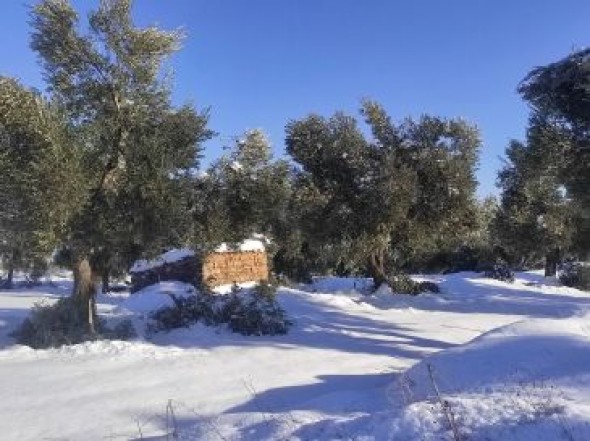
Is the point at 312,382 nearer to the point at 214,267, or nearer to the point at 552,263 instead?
the point at 214,267

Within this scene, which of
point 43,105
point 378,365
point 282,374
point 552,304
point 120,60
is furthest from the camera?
point 552,304

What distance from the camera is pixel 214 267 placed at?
1266 inches

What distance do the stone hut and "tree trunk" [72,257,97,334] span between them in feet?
43.7

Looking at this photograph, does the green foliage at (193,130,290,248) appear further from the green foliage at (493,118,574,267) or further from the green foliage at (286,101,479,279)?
the green foliage at (493,118,574,267)

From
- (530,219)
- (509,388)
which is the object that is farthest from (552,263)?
(509,388)

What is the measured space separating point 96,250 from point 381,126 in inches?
544

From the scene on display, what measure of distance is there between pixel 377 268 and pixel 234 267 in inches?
280

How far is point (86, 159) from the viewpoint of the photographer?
53.1 ft

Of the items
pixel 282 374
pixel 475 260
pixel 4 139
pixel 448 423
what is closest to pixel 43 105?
pixel 4 139

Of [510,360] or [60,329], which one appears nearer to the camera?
[510,360]

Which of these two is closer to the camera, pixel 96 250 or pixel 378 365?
pixel 378 365

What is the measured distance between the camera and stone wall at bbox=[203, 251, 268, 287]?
31891 millimetres

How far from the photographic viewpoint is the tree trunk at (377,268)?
28.5 m

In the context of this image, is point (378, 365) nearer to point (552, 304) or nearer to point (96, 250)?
point (96, 250)
